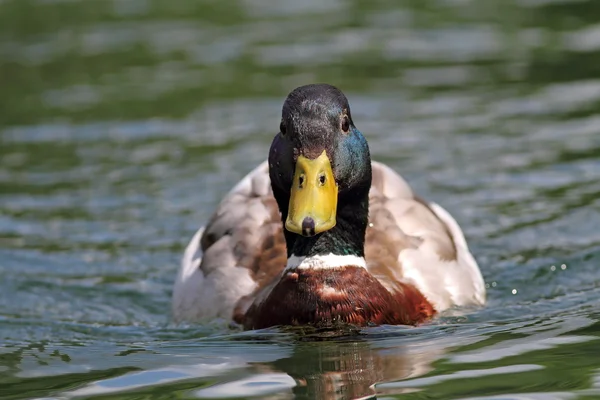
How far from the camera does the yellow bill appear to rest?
235 inches

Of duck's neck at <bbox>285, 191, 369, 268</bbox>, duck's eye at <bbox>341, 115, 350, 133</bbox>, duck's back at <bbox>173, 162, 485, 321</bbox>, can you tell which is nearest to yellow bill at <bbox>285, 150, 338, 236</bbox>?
duck's eye at <bbox>341, 115, 350, 133</bbox>

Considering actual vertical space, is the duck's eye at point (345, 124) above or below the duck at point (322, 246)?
above

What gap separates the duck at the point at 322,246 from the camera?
20.5ft

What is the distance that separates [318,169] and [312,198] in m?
0.19

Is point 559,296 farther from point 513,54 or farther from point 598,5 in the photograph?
point 598,5

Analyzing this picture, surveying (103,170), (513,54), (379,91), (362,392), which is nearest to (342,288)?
(362,392)

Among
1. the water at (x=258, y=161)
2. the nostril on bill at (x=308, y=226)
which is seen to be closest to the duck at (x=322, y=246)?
the nostril on bill at (x=308, y=226)

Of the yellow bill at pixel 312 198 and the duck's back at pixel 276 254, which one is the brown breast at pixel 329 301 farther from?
the yellow bill at pixel 312 198

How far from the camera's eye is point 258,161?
10797mm

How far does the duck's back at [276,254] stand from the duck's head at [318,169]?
1.86ft

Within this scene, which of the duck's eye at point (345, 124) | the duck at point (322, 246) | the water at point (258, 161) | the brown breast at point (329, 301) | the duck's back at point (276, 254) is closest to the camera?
the water at point (258, 161)

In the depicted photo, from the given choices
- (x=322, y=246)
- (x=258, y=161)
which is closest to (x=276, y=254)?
(x=322, y=246)

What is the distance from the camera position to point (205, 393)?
550 centimetres

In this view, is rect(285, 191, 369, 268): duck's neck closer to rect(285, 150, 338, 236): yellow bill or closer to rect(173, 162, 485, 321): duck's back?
rect(173, 162, 485, 321): duck's back
